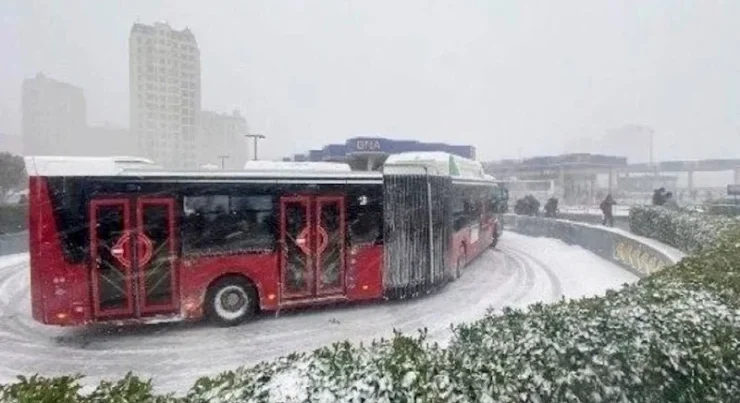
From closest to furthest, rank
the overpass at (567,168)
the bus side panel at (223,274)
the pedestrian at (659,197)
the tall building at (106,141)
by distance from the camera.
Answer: the bus side panel at (223,274)
the pedestrian at (659,197)
the overpass at (567,168)
the tall building at (106,141)

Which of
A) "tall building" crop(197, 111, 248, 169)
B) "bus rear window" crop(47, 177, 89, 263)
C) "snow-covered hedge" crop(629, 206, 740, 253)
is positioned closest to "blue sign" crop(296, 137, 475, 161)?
"snow-covered hedge" crop(629, 206, 740, 253)

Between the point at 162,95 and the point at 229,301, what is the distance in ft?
268

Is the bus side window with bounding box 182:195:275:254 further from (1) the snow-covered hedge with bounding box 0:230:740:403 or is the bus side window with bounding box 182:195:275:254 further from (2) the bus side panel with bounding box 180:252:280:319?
(1) the snow-covered hedge with bounding box 0:230:740:403

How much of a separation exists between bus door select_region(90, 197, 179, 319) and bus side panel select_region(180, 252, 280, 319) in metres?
0.22

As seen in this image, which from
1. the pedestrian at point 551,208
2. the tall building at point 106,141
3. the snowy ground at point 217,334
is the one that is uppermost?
the tall building at point 106,141

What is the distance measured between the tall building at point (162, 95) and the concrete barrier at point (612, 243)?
65096mm

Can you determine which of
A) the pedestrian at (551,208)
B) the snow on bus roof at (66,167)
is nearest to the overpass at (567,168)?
the pedestrian at (551,208)

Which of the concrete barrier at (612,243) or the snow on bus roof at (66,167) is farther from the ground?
the snow on bus roof at (66,167)

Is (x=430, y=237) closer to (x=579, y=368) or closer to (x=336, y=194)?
(x=336, y=194)

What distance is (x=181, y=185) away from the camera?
8328 mm

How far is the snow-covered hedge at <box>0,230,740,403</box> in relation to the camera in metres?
2.80

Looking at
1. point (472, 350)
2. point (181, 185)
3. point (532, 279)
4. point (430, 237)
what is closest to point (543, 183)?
point (532, 279)

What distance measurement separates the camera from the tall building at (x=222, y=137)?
308 ft

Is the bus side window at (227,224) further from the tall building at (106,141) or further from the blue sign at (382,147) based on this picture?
the tall building at (106,141)
